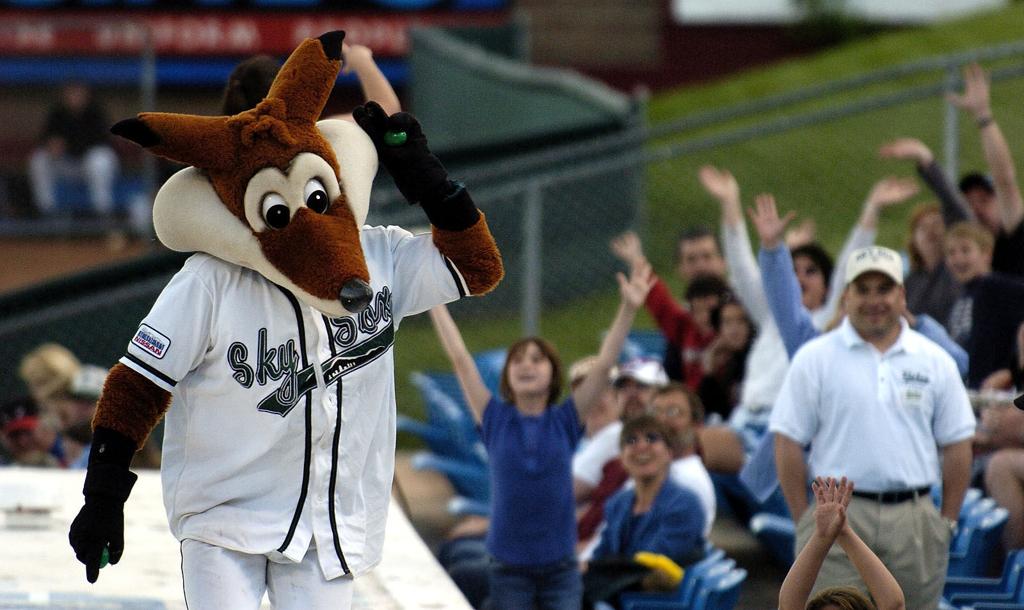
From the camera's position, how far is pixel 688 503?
560 cm

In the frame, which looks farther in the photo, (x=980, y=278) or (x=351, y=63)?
Result: (x=980, y=278)

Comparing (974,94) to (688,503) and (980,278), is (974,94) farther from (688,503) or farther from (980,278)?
(688,503)

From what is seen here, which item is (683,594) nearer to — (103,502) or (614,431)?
(614,431)

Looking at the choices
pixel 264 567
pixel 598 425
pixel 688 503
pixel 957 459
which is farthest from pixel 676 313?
pixel 264 567

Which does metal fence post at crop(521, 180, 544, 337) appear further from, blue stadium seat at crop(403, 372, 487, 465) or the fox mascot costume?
the fox mascot costume

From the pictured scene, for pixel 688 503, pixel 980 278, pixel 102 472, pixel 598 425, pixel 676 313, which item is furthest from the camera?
pixel 676 313

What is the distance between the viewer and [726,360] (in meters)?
7.30

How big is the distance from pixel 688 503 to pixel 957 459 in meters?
0.98

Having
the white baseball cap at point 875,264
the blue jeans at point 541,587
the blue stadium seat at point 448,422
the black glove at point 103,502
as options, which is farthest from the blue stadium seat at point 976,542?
the blue stadium seat at point 448,422

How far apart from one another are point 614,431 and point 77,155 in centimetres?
881

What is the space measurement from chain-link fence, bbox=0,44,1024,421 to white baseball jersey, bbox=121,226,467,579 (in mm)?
4629

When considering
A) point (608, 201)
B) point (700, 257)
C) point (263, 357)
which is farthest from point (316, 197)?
point (608, 201)

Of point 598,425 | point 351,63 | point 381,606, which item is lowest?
point 381,606

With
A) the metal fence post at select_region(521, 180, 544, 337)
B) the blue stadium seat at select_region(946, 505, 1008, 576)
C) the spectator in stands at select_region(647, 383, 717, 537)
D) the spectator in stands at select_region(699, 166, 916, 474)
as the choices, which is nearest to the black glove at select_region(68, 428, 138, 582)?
the spectator in stands at select_region(647, 383, 717, 537)
